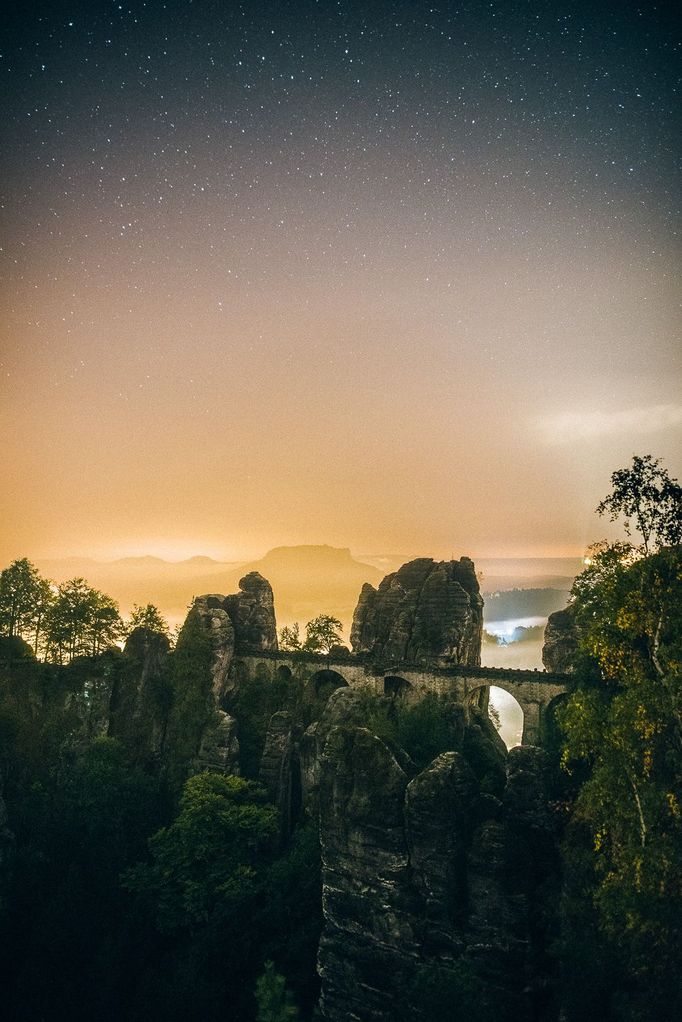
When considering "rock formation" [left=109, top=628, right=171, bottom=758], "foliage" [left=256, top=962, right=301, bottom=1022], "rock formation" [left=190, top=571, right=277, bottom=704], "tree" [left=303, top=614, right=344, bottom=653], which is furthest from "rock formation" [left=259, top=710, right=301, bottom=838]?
"foliage" [left=256, top=962, right=301, bottom=1022]

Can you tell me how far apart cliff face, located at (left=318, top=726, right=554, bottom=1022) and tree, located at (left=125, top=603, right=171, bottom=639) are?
32.7 m

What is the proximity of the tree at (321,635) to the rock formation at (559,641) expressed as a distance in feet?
67.5

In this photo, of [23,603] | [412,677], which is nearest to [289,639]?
[412,677]

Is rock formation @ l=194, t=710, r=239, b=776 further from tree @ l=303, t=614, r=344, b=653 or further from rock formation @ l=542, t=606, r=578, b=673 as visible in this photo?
rock formation @ l=542, t=606, r=578, b=673

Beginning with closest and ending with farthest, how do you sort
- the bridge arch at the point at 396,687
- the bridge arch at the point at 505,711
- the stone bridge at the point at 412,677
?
the stone bridge at the point at 412,677, the bridge arch at the point at 505,711, the bridge arch at the point at 396,687

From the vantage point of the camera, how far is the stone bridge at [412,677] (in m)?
41.4

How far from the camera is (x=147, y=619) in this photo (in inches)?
2067

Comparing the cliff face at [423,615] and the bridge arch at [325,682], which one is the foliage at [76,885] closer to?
the bridge arch at [325,682]

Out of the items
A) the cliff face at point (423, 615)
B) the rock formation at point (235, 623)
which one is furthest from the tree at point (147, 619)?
the cliff face at point (423, 615)

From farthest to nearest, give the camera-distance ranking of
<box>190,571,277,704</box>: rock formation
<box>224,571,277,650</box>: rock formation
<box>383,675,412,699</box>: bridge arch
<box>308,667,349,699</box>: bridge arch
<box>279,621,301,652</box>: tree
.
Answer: <box>279,621,301,652</box>: tree < <box>224,571,277,650</box>: rock formation < <box>308,667,349,699</box>: bridge arch < <box>190,571,277,704</box>: rock formation < <box>383,675,412,699</box>: bridge arch

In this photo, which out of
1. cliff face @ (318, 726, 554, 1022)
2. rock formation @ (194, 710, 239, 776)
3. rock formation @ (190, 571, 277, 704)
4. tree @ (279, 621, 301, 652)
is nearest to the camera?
cliff face @ (318, 726, 554, 1022)

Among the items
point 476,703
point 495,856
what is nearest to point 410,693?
point 476,703

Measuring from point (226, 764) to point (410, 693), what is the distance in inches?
627

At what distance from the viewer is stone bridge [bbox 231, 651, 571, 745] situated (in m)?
41.4
